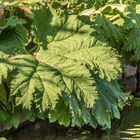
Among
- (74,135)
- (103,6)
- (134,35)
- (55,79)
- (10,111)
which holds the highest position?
(103,6)

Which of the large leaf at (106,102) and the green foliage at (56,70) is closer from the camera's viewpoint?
the green foliage at (56,70)

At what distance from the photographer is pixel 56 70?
238 cm

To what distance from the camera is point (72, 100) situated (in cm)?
235

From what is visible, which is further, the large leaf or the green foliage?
the large leaf

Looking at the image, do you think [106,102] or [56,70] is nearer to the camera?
[56,70]

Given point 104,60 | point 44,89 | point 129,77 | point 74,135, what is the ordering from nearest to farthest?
point 44,89 < point 104,60 < point 74,135 < point 129,77

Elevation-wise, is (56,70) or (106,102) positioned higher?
(56,70)

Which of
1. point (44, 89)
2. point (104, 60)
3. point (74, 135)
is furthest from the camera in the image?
point (74, 135)

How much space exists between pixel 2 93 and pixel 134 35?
37.0 inches

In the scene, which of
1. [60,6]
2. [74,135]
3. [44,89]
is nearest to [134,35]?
[60,6]

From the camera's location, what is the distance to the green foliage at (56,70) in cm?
229

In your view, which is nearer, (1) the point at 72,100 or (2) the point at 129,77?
(1) the point at 72,100

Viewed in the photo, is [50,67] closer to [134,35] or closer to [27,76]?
[27,76]

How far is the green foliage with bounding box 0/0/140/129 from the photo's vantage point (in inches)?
90.0
